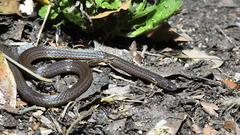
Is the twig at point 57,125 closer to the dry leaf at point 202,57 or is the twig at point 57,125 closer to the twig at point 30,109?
the twig at point 30,109

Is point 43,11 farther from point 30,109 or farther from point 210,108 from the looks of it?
point 210,108

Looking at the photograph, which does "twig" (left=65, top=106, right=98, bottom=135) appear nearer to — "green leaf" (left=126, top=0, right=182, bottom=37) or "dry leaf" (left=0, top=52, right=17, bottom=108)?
"dry leaf" (left=0, top=52, right=17, bottom=108)

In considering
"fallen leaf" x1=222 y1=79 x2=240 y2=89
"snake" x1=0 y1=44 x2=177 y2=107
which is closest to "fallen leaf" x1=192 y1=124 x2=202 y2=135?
"snake" x1=0 y1=44 x2=177 y2=107

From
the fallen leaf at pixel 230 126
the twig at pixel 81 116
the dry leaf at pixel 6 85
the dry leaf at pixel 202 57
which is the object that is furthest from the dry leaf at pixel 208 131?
the dry leaf at pixel 6 85

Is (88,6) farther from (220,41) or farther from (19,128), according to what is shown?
(220,41)

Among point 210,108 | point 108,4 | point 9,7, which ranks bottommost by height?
point 210,108

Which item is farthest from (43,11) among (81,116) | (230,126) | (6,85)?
(230,126)
